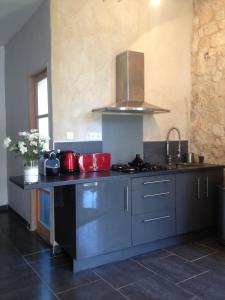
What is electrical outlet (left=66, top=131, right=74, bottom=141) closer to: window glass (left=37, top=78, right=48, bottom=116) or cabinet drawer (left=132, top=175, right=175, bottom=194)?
window glass (left=37, top=78, right=48, bottom=116)

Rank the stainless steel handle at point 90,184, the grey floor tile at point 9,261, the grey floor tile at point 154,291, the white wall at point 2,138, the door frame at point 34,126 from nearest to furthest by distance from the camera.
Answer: the grey floor tile at point 154,291
the stainless steel handle at point 90,184
the grey floor tile at point 9,261
the door frame at point 34,126
the white wall at point 2,138

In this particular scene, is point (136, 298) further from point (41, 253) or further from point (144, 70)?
point (144, 70)

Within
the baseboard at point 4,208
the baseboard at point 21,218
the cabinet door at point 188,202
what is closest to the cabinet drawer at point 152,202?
the cabinet door at point 188,202

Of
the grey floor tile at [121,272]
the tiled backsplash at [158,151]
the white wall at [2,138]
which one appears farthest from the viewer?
the white wall at [2,138]

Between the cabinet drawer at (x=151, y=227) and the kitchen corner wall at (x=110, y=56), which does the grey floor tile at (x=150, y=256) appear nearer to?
the cabinet drawer at (x=151, y=227)

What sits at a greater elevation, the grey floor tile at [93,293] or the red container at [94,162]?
Result: the red container at [94,162]

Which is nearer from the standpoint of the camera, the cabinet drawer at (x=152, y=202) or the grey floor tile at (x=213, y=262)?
the grey floor tile at (x=213, y=262)

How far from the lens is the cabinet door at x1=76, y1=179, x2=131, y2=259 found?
2516 mm

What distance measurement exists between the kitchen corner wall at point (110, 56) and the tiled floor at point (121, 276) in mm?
1296

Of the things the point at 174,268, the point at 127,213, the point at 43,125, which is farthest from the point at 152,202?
the point at 43,125

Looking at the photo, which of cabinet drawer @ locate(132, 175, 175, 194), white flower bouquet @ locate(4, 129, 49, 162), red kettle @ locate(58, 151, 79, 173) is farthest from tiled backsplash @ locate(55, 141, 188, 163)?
cabinet drawer @ locate(132, 175, 175, 194)

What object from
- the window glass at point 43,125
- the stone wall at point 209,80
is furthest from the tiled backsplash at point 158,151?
the window glass at point 43,125

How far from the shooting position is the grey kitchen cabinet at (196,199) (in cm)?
311

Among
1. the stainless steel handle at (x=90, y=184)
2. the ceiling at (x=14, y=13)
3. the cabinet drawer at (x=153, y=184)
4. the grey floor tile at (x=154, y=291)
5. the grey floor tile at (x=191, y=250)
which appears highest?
the ceiling at (x=14, y=13)
